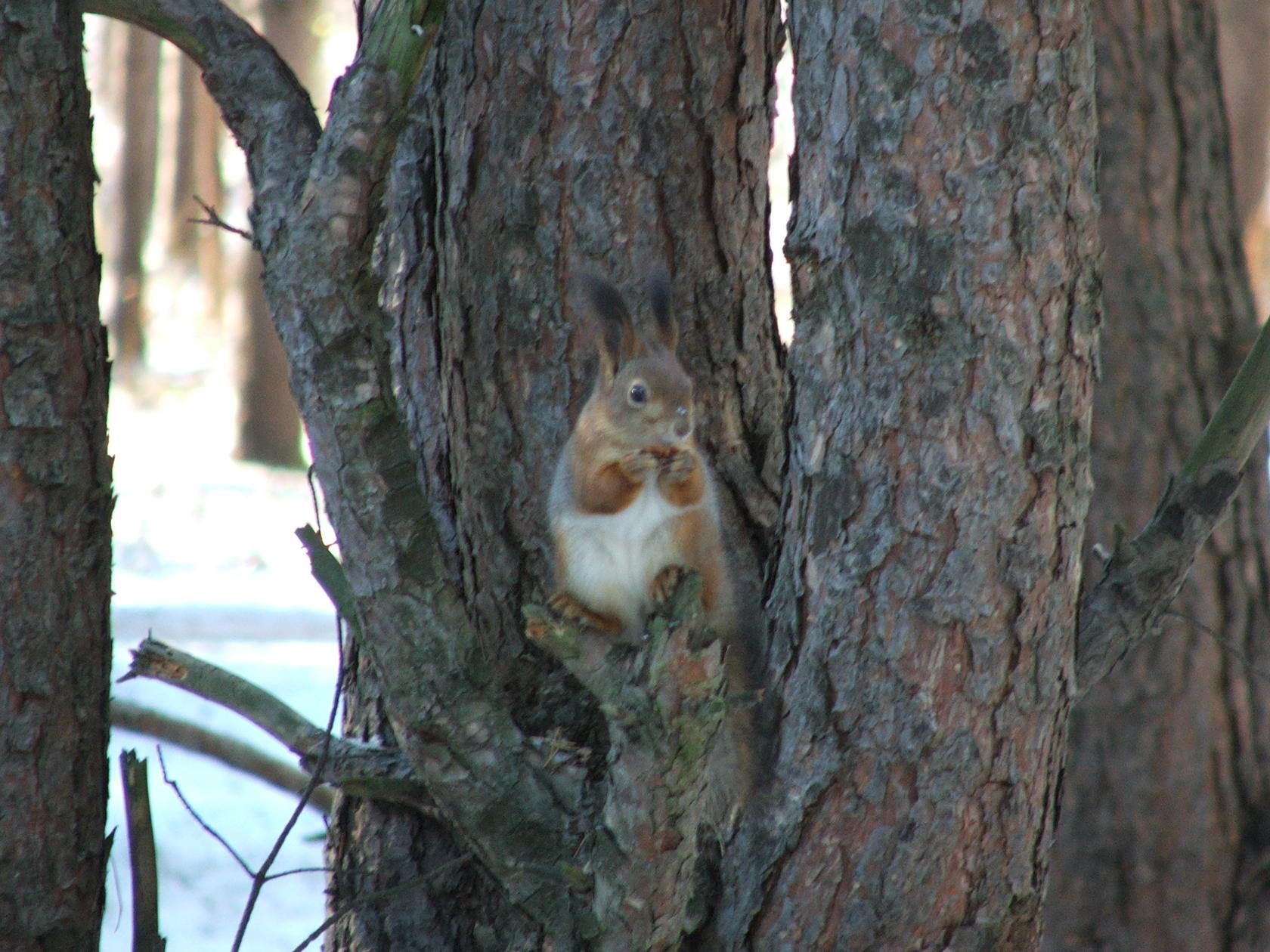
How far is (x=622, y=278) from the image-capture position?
255cm

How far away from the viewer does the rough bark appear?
2016mm

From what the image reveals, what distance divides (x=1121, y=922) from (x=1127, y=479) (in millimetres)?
1301

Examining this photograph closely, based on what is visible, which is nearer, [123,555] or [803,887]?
[803,887]

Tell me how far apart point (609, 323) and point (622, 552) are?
0.39 metres

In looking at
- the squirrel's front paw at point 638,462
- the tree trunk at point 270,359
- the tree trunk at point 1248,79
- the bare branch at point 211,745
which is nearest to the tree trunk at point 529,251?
the squirrel's front paw at point 638,462

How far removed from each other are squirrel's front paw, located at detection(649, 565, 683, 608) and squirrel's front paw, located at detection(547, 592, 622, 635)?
0.11 m

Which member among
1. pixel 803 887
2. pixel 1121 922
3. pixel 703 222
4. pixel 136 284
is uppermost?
pixel 136 284

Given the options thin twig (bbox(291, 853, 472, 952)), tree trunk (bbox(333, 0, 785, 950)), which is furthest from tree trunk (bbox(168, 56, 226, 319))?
thin twig (bbox(291, 853, 472, 952))

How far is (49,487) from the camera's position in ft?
7.86

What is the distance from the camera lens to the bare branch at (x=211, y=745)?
3.89 metres

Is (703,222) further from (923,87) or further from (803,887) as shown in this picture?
(803,887)

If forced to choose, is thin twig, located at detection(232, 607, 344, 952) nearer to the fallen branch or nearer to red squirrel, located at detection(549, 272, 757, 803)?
the fallen branch

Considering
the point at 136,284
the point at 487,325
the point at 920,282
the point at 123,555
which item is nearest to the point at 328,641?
the point at 123,555

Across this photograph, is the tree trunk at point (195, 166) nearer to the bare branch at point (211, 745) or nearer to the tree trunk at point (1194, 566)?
the bare branch at point (211, 745)
